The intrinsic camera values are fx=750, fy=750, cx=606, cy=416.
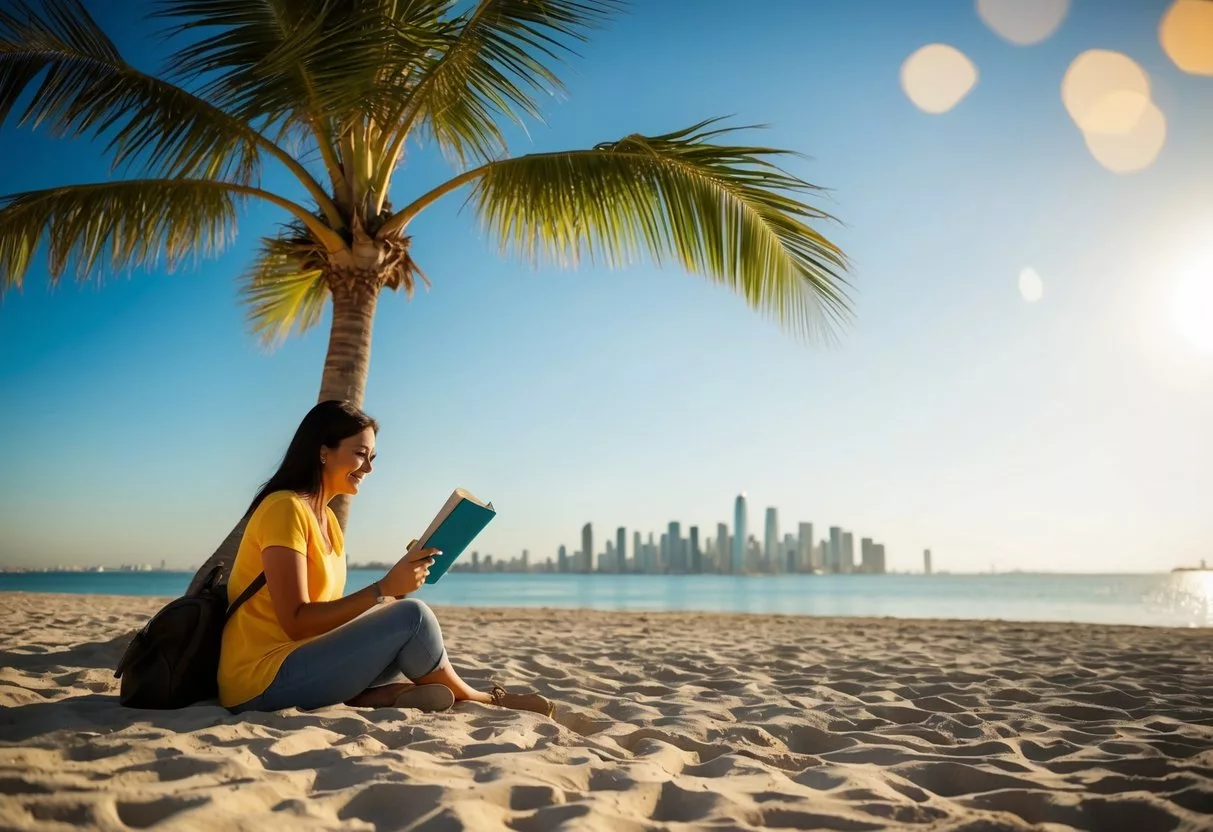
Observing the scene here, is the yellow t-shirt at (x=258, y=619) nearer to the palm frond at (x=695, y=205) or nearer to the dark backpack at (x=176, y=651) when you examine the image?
the dark backpack at (x=176, y=651)

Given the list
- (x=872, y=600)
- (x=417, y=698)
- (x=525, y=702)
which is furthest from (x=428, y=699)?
(x=872, y=600)

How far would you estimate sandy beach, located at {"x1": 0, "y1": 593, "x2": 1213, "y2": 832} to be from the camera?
5.76ft

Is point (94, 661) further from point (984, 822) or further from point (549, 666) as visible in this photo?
point (984, 822)

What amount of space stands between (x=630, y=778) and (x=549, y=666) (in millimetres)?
2500

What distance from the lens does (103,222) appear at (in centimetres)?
507

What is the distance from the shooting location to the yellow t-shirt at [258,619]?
8.41ft

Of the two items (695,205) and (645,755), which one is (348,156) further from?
(645,755)

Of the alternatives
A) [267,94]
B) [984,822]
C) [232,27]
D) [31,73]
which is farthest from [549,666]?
[31,73]

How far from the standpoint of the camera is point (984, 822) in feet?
5.85

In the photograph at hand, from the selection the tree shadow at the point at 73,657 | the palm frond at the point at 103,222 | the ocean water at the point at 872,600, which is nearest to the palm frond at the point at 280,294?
the palm frond at the point at 103,222

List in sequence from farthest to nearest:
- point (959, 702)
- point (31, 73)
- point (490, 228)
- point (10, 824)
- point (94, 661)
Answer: point (490, 228) < point (31, 73) < point (94, 661) < point (959, 702) < point (10, 824)

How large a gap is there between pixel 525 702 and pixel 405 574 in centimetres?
82

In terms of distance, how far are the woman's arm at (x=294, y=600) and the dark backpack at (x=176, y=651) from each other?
15 centimetres

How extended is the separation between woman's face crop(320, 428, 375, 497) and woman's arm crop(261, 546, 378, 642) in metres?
0.34
